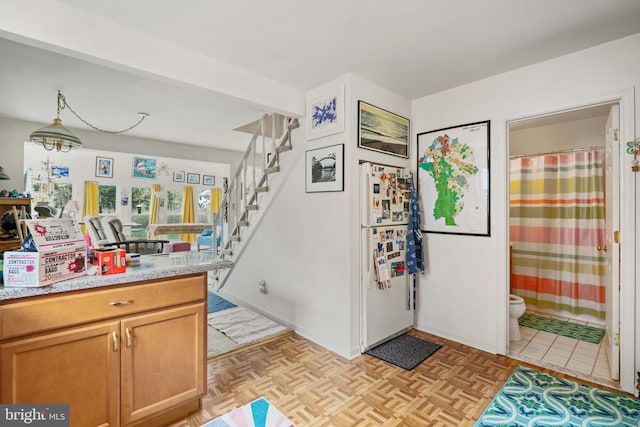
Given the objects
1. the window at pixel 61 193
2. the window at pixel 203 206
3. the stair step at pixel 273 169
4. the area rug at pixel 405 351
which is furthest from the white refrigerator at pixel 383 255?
the window at pixel 61 193

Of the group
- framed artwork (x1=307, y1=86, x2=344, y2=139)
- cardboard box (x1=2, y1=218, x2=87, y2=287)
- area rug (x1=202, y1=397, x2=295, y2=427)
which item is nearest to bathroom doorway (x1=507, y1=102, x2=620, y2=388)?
framed artwork (x1=307, y1=86, x2=344, y2=139)

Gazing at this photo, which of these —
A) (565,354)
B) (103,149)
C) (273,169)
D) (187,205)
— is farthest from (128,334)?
(187,205)

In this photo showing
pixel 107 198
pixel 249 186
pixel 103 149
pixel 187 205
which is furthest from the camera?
pixel 187 205

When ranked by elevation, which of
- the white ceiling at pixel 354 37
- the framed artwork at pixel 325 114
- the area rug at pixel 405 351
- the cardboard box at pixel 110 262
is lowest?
the area rug at pixel 405 351

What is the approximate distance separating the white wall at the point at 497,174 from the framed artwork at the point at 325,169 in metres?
1.10

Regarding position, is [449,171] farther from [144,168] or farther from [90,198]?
[90,198]

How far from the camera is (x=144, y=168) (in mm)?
7656

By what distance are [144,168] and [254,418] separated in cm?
737

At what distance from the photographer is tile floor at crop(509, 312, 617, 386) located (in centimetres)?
243

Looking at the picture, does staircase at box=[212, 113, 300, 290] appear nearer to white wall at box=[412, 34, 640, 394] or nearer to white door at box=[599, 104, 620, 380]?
white wall at box=[412, 34, 640, 394]

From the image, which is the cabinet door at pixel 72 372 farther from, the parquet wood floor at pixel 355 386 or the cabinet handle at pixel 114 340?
the parquet wood floor at pixel 355 386

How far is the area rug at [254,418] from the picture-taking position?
1.85 metres

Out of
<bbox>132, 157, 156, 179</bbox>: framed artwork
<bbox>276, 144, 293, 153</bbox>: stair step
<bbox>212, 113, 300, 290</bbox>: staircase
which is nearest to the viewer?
<bbox>276, 144, 293, 153</bbox>: stair step

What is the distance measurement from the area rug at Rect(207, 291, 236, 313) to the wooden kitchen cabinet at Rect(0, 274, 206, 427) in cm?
209
